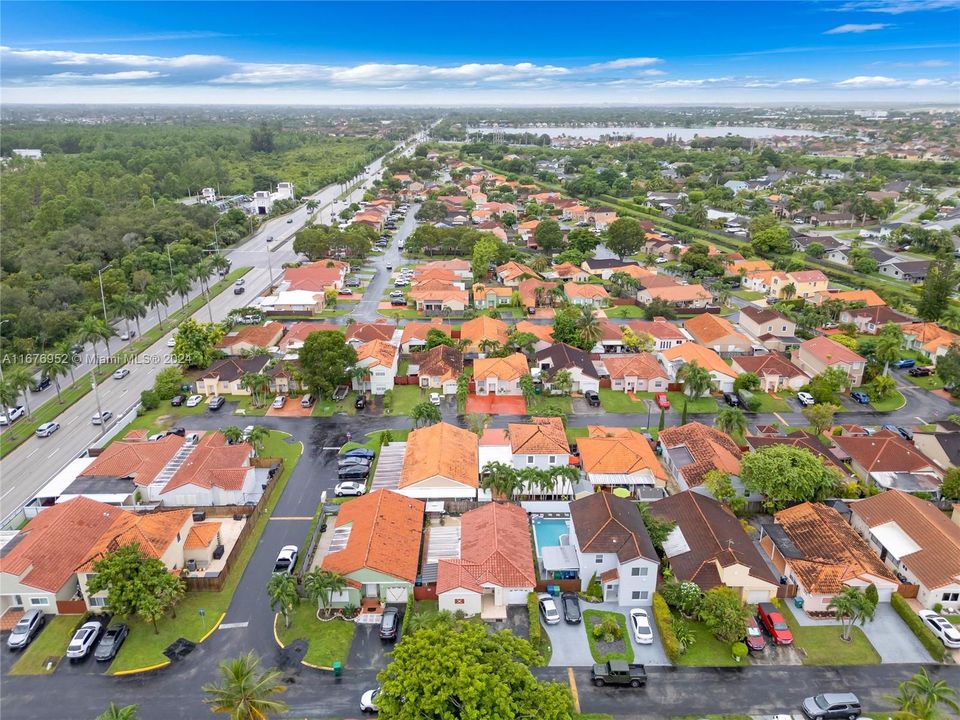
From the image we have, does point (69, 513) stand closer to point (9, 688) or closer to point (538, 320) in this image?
point (9, 688)

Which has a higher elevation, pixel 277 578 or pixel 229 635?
pixel 277 578

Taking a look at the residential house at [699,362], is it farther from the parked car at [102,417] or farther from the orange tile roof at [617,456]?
the parked car at [102,417]

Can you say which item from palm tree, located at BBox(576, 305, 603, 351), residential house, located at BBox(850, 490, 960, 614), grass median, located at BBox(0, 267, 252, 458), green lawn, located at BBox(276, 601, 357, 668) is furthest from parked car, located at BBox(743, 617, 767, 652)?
grass median, located at BBox(0, 267, 252, 458)

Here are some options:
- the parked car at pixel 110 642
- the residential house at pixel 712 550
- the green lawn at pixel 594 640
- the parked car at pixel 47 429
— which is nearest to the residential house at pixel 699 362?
the residential house at pixel 712 550

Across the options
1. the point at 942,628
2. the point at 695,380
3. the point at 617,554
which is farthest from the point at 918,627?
the point at 695,380

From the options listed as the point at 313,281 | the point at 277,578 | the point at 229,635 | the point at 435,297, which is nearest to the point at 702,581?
the point at 277,578
